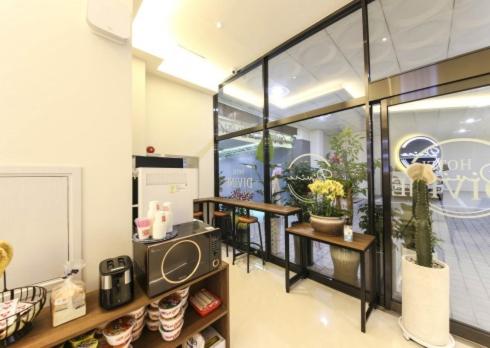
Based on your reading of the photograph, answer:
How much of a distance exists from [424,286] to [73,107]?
2.79m

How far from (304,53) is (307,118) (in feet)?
3.20

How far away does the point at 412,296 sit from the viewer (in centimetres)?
164

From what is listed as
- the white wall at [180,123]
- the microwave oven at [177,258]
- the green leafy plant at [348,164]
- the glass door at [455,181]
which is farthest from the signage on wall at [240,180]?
the microwave oven at [177,258]

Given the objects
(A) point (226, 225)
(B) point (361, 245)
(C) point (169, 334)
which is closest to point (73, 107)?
(C) point (169, 334)

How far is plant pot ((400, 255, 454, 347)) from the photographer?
154 cm

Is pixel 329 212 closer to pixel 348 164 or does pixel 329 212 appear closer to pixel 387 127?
pixel 348 164

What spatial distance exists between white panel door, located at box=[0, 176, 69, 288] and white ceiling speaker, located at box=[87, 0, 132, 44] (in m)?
0.91

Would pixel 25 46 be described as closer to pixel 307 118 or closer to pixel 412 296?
pixel 307 118

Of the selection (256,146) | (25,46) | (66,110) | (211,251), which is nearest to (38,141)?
(66,110)

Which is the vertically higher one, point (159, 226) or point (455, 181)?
point (455, 181)

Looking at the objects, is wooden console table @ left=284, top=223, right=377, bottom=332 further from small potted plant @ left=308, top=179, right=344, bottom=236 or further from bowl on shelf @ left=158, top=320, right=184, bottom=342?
bowl on shelf @ left=158, top=320, right=184, bottom=342

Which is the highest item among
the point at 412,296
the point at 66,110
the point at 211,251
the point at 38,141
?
the point at 66,110

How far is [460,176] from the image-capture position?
1675 millimetres

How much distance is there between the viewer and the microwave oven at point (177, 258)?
1069mm
